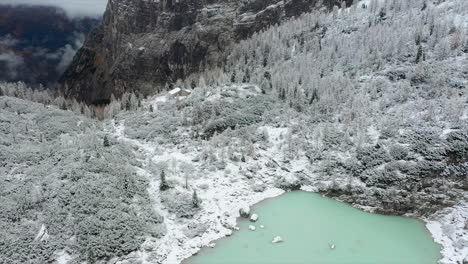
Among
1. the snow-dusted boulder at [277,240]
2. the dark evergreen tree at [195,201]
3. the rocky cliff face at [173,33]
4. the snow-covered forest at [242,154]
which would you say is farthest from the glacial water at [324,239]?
the rocky cliff face at [173,33]

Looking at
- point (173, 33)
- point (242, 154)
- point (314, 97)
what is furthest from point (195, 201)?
point (173, 33)

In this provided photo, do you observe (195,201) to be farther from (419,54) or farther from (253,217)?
(419,54)

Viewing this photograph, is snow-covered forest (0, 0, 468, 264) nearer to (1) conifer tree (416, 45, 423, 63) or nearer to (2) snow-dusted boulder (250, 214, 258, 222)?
(1) conifer tree (416, 45, 423, 63)

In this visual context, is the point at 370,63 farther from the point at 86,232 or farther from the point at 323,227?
the point at 86,232

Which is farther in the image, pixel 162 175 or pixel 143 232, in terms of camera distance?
pixel 162 175

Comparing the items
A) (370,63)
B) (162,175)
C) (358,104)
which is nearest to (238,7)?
(370,63)

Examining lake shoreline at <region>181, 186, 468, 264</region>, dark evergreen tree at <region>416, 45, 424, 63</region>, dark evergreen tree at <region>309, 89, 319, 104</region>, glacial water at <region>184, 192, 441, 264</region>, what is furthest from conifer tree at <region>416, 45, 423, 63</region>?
glacial water at <region>184, 192, 441, 264</region>
